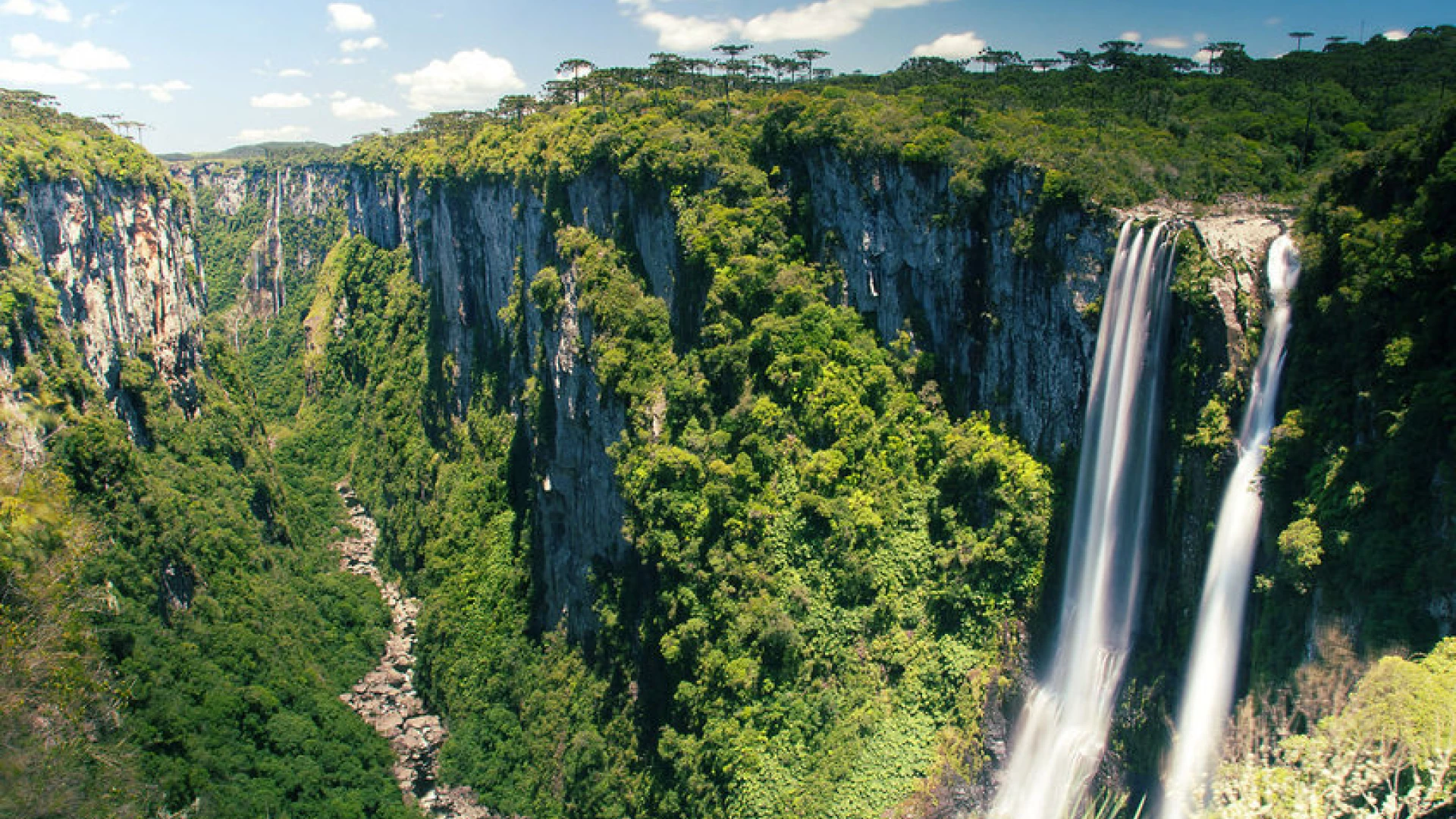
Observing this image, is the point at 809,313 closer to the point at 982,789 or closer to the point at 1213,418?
the point at 1213,418

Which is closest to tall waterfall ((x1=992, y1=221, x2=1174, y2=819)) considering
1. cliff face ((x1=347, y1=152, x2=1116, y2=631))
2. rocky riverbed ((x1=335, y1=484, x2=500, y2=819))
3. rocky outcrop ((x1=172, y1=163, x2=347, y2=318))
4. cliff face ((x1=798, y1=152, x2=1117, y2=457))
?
cliff face ((x1=798, y1=152, x2=1117, y2=457))

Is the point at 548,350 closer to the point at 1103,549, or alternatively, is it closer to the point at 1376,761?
the point at 1103,549

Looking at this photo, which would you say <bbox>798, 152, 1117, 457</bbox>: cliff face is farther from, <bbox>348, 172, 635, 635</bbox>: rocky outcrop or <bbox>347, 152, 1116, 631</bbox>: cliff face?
<bbox>348, 172, 635, 635</bbox>: rocky outcrop

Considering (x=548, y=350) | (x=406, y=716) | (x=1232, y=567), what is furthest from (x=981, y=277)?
(x=406, y=716)

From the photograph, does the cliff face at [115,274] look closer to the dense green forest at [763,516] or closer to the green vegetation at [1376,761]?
the dense green forest at [763,516]

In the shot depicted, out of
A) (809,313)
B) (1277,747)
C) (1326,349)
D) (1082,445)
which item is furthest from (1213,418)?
(809,313)

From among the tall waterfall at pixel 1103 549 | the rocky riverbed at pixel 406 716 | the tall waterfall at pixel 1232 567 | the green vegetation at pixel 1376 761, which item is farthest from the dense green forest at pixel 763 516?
the tall waterfall at pixel 1103 549
